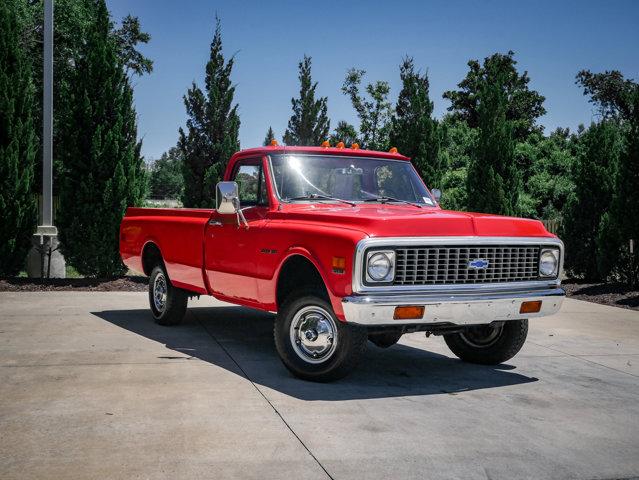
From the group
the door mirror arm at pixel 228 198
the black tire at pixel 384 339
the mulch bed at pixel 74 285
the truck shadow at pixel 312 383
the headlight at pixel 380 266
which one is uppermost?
the door mirror arm at pixel 228 198

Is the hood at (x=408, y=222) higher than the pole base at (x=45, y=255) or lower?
higher

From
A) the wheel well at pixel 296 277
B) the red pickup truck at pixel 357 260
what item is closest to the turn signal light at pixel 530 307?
the red pickup truck at pixel 357 260

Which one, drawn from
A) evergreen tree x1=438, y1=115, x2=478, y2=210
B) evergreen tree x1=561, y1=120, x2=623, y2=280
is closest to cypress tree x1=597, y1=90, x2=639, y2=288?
evergreen tree x1=561, y1=120, x2=623, y2=280

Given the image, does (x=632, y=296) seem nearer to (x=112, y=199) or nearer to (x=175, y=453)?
(x=112, y=199)

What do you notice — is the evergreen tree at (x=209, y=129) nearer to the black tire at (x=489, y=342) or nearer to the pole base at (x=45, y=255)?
the pole base at (x=45, y=255)

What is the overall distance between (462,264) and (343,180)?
1.77m

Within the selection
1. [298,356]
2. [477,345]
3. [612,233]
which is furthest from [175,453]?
[612,233]

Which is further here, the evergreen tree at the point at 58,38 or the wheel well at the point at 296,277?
the evergreen tree at the point at 58,38

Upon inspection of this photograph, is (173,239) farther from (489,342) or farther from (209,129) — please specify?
(209,129)

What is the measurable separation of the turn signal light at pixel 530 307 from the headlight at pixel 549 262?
1.12ft

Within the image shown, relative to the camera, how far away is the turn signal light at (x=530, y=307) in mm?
6531

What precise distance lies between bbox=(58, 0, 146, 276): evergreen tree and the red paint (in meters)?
5.48

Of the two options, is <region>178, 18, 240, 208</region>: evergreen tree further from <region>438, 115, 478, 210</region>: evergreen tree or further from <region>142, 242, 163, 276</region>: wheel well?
<region>438, 115, 478, 210</region>: evergreen tree

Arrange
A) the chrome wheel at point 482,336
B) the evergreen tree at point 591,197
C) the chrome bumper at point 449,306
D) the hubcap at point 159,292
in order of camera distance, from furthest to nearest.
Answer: the evergreen tree at point 591,197 < the hubcap at point 159,292 < the chrome wheel at point 482,336 < the chrome bumper at point 449,306
